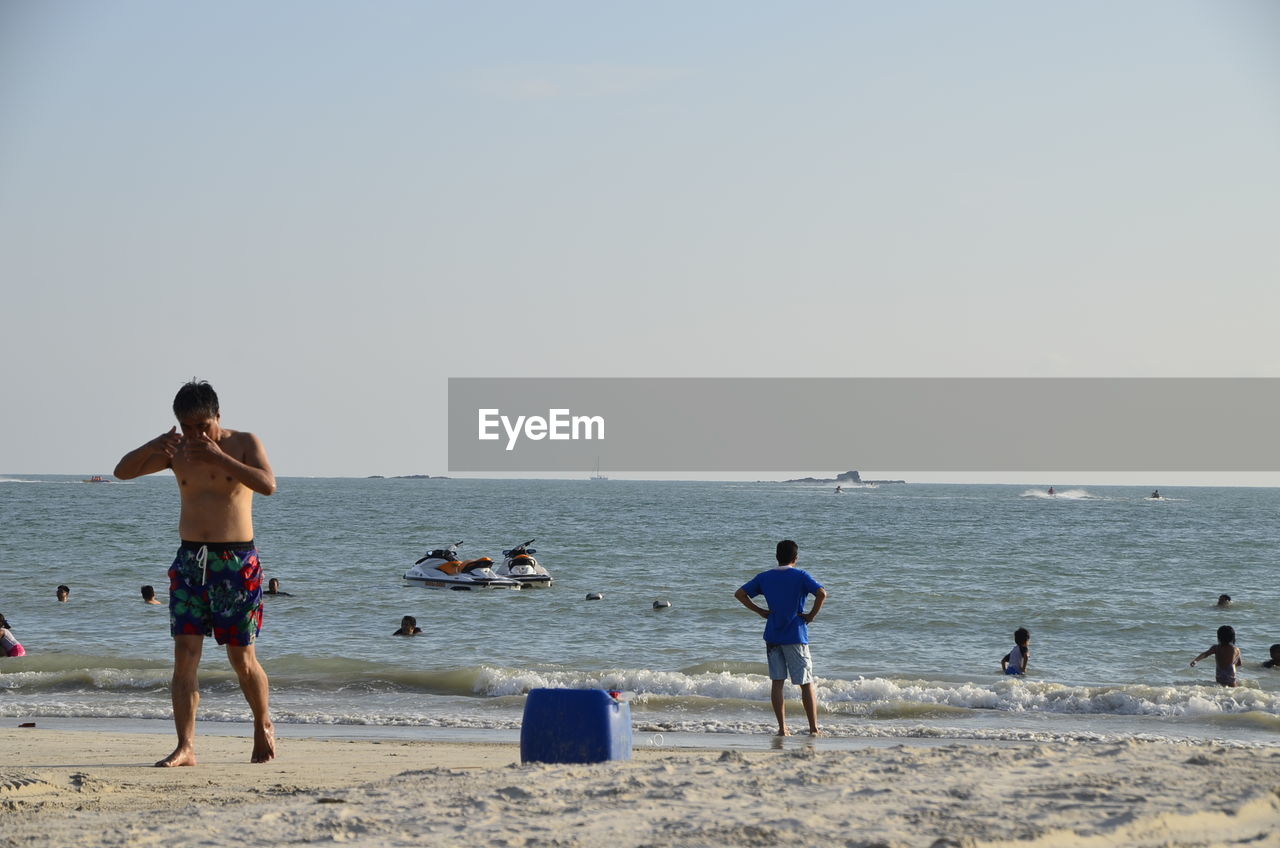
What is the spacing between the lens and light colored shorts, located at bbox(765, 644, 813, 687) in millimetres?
9836

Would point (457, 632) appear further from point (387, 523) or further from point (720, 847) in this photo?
point (387, 523)

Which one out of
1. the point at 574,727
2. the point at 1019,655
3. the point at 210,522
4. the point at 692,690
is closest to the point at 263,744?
the point at 210,522

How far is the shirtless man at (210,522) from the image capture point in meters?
6.45

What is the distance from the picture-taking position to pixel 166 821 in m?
5.29

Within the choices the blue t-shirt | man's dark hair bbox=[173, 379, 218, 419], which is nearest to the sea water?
the blue t-shirt

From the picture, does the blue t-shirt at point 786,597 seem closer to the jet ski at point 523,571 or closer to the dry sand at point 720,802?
the dry sand at point 720,802

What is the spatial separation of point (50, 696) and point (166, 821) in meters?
9.38

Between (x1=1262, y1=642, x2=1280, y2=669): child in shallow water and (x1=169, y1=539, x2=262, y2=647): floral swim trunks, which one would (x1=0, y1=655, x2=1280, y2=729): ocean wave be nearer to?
(x1=1262, y1=642, x2=1280, y2=669): child in shallow water

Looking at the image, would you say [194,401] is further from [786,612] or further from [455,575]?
[455,575]

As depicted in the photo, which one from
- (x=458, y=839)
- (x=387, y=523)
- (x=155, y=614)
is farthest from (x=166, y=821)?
(x=387, y=523)

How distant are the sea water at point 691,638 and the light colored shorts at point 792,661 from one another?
162 centimetres

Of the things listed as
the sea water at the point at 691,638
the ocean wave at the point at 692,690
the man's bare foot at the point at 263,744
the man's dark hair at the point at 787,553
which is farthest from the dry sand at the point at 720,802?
the ocean wave at the point at 692,690

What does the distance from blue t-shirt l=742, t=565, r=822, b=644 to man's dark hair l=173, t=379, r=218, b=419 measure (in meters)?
4.55

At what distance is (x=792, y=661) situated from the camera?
9844 mm
